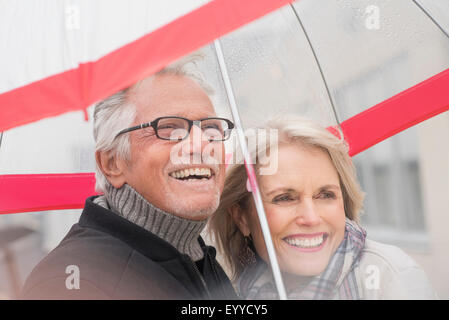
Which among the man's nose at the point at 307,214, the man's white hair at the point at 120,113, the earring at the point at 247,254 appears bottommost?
the earring at the point at 247,254

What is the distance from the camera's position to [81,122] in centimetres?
154

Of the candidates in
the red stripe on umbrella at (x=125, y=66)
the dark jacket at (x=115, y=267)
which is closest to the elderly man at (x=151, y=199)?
the dark jacket at (x=115, y=267)

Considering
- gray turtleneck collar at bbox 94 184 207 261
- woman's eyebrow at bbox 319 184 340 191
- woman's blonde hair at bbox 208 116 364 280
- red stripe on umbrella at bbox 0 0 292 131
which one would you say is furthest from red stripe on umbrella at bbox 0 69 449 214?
red stripe on umbrella at bbox 0 0 292 131

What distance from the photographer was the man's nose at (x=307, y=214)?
1.45 metres

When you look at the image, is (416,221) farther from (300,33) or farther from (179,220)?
(179,220)

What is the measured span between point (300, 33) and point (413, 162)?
3.17 meters

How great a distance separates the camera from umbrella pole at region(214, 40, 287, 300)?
4.12 ft

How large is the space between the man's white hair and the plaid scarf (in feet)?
1.78

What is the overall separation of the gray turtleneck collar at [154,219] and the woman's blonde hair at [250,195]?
0.54 ft

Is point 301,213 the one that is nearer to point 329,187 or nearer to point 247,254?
point 329,187

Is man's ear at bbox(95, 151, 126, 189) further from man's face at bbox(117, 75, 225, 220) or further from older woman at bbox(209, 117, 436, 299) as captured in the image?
older woman at bbox(209, 117, 436, 299)

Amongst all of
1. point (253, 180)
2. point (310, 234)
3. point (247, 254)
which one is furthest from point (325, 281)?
point (253, 180)

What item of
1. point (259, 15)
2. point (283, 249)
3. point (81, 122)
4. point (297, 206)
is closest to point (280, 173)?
point (297, 206)

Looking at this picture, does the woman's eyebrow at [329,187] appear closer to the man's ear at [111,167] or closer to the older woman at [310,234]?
the older woman at [310,234]
